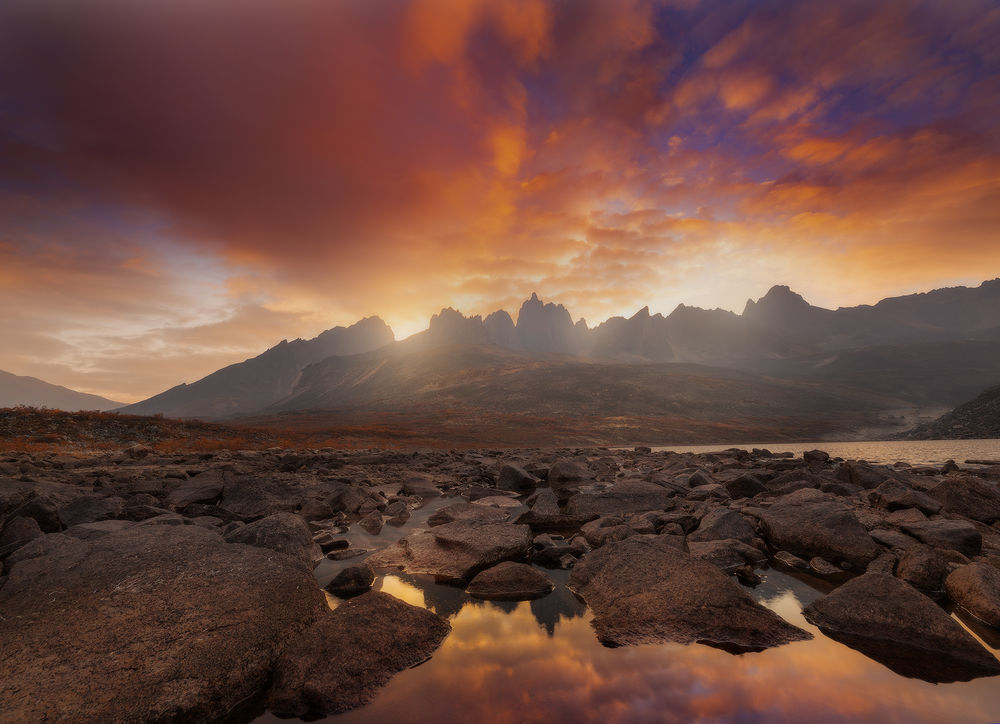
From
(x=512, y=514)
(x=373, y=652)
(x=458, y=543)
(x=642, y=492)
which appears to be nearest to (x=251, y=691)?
(x=373, y=652)

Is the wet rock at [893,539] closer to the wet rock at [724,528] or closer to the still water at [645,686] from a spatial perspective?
the wet rock at [724,528]

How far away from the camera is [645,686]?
523 cm

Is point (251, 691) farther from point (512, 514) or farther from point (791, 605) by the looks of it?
point (512, 514)

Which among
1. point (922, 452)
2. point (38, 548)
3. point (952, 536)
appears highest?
point (38, 548)

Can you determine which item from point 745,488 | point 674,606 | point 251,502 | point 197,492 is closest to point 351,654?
point 674,606

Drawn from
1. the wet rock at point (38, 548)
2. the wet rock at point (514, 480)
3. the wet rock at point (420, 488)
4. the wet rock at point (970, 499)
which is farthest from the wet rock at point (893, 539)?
the wet rock at point (38, 548)

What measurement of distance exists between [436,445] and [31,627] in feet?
162

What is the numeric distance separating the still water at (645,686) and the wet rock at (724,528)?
372cm

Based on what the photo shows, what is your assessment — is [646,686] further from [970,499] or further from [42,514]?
[42,514]

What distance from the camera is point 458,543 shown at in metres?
9.92

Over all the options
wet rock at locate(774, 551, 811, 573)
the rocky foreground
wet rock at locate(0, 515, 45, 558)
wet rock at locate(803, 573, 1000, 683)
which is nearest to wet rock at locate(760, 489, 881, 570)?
the rocky foreground

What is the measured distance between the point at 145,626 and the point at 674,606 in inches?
297

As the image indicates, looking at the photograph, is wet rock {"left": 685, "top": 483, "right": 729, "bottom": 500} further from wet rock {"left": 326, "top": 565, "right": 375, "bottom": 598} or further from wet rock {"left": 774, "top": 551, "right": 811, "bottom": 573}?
wet rock {"left": 326, "top": 565, "right": 375, "bottom": 598}

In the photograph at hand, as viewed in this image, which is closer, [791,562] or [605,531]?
[791,562]
